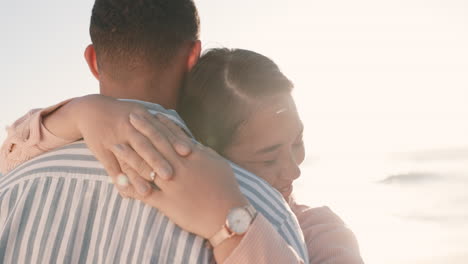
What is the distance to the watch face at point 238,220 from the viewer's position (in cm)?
150

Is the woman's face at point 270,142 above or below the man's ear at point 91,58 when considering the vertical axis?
below

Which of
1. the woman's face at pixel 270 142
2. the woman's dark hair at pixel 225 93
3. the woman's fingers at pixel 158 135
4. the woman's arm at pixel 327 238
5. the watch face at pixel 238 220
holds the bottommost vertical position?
the woman's arm at pixel 327 238

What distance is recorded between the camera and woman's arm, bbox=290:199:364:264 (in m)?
2.44

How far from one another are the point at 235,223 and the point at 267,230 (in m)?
0.12

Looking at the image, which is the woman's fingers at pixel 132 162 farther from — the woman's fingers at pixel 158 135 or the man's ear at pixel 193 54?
the man's ear at pixel 193 54

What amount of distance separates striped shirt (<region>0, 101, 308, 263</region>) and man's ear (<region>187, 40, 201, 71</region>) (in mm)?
746

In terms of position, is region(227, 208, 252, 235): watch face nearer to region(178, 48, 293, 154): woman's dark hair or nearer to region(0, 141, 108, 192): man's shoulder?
region(0, 141, 108, 192): man's shoulder

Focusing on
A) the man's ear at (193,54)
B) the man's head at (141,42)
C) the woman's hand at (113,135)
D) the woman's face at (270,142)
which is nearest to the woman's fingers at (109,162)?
the woman's hand at (113,135)

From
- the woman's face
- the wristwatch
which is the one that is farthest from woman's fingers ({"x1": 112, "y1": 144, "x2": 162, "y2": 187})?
the woman's face

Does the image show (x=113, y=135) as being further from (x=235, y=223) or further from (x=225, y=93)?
(x=225, y=93)

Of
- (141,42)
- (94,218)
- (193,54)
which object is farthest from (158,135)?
(193,54)

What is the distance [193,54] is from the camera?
254 centimetres

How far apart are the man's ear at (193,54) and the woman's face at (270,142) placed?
0.70m

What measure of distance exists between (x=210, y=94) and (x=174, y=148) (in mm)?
1616
